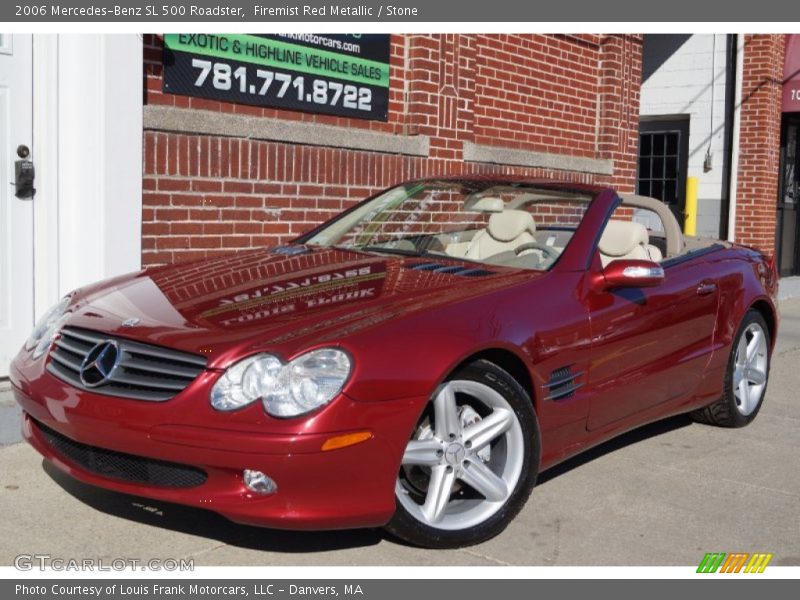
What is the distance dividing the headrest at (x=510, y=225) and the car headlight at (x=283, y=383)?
1953mm

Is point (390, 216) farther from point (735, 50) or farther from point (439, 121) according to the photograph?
point (735, 50)

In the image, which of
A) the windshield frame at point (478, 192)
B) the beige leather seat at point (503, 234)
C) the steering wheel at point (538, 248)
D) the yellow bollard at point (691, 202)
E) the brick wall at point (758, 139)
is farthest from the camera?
the brick wall at point (758, 139)

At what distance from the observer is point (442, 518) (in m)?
3.96

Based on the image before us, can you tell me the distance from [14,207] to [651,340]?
12.1 feet

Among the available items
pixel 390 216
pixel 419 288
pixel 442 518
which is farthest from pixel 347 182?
pixel 442 518

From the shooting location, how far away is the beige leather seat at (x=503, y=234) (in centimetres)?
527

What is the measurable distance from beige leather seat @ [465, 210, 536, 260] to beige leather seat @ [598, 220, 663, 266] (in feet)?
1.32

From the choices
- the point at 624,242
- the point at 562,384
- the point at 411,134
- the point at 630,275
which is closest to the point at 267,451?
the point at 562,384

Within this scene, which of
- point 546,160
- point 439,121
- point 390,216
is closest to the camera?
point 390,216

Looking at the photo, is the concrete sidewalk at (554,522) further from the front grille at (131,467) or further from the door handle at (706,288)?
the door handle at (706,288)

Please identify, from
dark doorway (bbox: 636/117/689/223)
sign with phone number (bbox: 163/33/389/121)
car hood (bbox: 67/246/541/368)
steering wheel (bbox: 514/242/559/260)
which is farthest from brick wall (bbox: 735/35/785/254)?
car hood (bbox: 67/246/541/368)

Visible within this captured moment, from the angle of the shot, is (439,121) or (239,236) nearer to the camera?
(239,236)

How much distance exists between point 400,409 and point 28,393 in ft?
4.87

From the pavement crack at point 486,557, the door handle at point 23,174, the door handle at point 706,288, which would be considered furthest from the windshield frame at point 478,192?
the door handle at point 23,174
